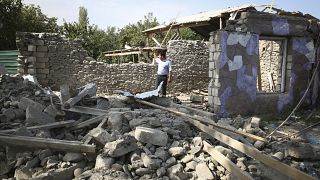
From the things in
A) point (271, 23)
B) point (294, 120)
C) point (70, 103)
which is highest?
point (271, 23)

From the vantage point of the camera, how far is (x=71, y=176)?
176 inches

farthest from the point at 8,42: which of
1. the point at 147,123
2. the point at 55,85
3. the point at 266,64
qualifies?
the point at 147,123

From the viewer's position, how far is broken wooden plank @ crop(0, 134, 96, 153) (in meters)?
4.73

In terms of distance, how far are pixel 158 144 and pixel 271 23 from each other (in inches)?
226

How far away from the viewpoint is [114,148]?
4457mm

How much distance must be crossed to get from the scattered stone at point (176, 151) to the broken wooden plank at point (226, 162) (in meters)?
0.33

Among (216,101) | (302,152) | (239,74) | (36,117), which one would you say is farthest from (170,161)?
(239,74)

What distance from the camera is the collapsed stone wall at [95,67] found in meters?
13.4

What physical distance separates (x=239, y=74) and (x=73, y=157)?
17.3 feet

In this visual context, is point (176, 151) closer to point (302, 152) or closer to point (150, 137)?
point (150, 137)

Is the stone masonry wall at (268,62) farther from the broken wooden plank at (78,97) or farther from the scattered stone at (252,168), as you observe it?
the scattered stone at (252,168)

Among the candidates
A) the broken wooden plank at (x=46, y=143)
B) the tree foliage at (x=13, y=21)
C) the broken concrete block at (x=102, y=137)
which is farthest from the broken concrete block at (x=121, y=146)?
the tree foliage at (x=13, y=21)

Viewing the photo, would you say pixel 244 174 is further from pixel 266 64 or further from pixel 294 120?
pixel 266 64

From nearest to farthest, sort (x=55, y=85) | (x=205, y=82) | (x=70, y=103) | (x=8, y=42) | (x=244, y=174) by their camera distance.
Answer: (x=244, y=174) < (x=70, y=103) < (x=55, y=85) < (x=205, y=82) < (x=8, y=42)
